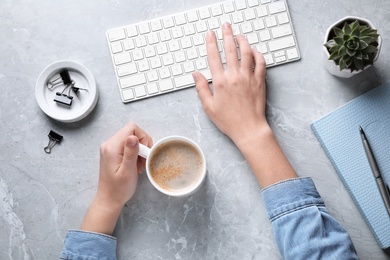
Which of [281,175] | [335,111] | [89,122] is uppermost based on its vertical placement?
[89,122]

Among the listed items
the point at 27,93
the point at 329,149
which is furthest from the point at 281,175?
the point at 27,93

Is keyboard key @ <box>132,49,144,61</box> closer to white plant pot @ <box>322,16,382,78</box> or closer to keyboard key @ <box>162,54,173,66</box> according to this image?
keyboard key @ <box>162,54,173,66</box>

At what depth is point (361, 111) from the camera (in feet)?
3.51

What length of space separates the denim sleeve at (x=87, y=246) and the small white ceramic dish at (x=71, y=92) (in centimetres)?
25

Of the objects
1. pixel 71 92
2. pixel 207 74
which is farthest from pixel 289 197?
pixel 71 92

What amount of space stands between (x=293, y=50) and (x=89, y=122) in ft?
1.56

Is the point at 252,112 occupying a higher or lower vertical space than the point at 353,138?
higher

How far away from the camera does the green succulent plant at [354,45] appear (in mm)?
964

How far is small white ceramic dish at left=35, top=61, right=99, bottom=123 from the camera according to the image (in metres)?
1.07

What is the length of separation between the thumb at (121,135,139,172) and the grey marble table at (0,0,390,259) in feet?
0.32

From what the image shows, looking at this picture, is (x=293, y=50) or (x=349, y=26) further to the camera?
(x=293, y=50)

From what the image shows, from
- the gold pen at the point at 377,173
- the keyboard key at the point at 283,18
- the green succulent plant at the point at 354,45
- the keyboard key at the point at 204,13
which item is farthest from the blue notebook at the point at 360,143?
the keyboard key at the point at 204,13

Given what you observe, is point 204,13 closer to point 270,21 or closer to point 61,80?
point 270,21

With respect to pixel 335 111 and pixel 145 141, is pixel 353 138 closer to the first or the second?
pixel 335 111
